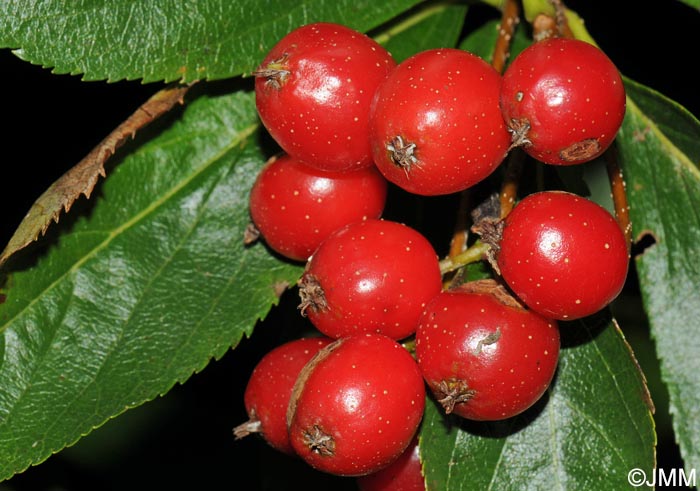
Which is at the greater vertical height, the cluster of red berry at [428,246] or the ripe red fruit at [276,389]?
the cluster of red berry at [428,246]

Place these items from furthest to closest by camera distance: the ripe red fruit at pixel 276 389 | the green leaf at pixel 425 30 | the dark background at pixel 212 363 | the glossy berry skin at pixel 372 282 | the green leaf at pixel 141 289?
the dark background at pixel 212 363
the green leaf at pixel 425 30
the green leaf at pixel 141 289
the ripe red fruit at pixel 276 389
the glossy berry skin at pixel 372 282

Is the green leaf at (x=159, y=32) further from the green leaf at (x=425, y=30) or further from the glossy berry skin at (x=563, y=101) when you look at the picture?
the glossy berry skin at (x=563, y=101)

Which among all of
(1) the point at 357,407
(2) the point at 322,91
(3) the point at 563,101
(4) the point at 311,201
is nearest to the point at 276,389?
(1) the point at 357,407

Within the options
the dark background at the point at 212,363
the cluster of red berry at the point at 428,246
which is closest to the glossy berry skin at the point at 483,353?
the cluster of red berry at the point at 428,246

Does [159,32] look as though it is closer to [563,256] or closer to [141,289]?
[141,289]

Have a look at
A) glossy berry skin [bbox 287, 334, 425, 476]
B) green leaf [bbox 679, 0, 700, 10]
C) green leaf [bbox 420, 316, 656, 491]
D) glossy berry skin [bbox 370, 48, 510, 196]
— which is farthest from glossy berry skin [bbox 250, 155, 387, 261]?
green leaf [bbox 679, 0, 700, 10]

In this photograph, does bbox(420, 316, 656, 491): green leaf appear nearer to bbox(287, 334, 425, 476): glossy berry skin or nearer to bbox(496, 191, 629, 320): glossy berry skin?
bbox(287, 334, 425, 476): glossy berry skin
